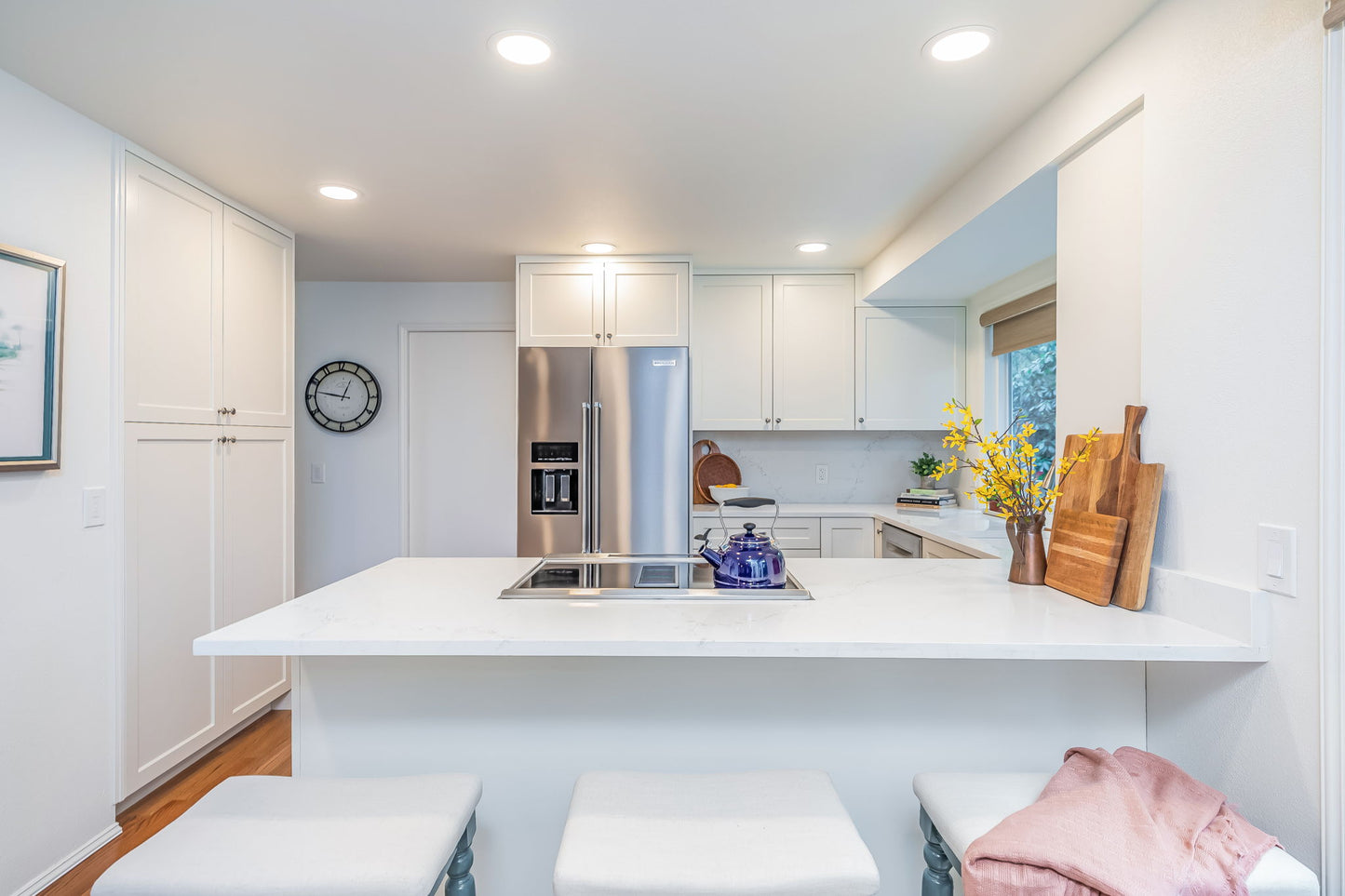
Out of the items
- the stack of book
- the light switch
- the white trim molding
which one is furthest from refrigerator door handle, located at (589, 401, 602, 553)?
the white trim molding

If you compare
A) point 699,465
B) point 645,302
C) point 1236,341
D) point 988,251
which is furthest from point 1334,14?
point 699,465

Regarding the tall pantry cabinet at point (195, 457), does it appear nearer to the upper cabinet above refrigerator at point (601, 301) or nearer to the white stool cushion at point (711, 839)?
the upper cabinet above refrigerator at point (601, 301)

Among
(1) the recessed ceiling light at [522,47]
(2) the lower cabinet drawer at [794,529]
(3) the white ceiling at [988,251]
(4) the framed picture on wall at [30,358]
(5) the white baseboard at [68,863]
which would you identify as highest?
(1) the recessed ceiling light at [522,47]

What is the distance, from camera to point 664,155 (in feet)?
7.93

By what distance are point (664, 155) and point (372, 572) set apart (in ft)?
5.29

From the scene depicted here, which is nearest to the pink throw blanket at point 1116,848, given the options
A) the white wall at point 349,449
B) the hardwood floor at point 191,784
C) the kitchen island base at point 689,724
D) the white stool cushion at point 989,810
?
the white stool cushion at point 989,810

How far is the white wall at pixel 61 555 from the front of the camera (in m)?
1.92

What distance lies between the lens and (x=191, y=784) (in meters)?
2.62

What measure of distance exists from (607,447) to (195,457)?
5.69 feet

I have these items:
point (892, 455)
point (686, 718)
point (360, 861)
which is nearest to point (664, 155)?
point (686, 718)

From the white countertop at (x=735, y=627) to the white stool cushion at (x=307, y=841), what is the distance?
23 cm

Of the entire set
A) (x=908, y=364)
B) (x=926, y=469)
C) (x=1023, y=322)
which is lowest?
(x=926, y=469)

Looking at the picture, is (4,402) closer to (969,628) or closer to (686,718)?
(686,718)

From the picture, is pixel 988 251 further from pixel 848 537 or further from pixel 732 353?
pixel 848 537
